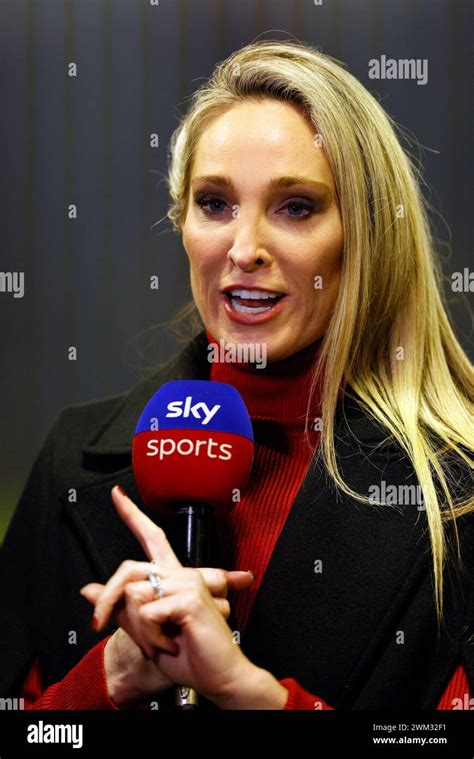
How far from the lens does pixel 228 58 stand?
2.01m

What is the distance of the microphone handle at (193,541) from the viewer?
1.45 metres

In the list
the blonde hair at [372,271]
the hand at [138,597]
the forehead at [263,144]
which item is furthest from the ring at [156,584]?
the forehead at [263,144]

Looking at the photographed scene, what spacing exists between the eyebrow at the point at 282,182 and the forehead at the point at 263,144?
1cm

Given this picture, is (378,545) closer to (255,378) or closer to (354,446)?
(354,446)

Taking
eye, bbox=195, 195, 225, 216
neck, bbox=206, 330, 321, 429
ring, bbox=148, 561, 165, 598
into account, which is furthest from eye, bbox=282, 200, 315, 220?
ring, bbox=148, 561, 165, 598

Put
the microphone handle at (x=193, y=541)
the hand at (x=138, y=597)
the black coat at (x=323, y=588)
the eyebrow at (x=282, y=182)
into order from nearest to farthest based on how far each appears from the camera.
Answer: the hand at (x=138, y=597), the microphone handle at (x=193, y=541), the black coat at (x=323, y=588), the eyebrow at (x=282, y=182)

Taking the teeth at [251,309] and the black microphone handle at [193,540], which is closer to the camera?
the black microphone handle at [193,540]

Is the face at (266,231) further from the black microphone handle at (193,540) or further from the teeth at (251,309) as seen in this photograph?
the black microphone handle at (193,540)

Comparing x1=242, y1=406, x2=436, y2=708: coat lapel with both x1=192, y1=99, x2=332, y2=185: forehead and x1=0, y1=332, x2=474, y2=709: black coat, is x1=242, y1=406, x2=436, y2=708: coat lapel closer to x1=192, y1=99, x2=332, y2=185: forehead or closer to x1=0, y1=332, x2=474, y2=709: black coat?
x1=0, y1=332, x2=474, y2=709: black coat

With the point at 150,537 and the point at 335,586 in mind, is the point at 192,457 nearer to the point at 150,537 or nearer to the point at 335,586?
the point at 150,537

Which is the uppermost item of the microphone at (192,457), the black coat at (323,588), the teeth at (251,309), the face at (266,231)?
the face at (266,231)

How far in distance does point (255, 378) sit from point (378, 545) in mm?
360

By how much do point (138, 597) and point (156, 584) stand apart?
0.03 m

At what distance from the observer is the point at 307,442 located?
1.90 metres
